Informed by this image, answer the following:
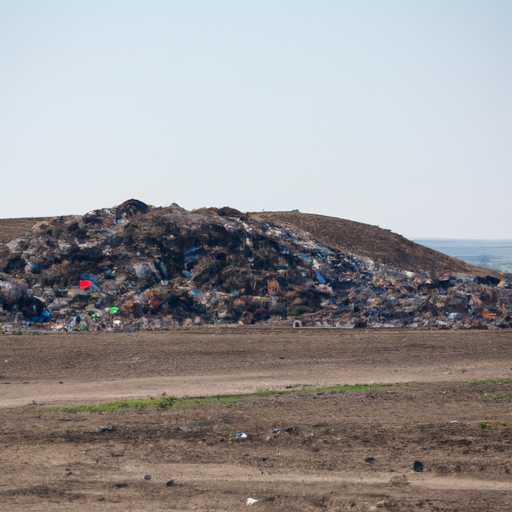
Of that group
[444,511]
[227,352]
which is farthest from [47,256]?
[444,511]

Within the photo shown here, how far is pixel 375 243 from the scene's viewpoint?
31406 millimetres

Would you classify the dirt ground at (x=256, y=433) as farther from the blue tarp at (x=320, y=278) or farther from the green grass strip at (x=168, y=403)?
the blue tarp at (x=320, y=278)

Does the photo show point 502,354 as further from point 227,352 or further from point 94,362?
point 94,362

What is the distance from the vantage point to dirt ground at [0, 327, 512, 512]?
7.25 m

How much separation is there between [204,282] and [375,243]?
37.0 ft

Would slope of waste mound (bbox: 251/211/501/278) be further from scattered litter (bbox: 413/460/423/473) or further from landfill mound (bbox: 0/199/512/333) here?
scattered litter (bbox: 413/460/423/473)

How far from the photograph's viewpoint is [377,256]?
29469 millimetres

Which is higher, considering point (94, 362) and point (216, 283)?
point (216, 283)

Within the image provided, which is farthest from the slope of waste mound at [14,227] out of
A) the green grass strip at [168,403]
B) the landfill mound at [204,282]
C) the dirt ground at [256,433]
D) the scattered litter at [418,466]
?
the scattered litter at [418,466]

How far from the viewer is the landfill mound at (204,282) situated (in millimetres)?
21203

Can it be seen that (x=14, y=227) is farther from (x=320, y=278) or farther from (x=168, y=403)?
(x=168, y=403)

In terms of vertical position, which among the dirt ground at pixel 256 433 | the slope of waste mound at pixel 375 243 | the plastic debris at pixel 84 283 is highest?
the slope of waste mound at pixel 375 243

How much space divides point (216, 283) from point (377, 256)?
370 inches

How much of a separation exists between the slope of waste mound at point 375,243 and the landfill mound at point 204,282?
1.55 meters
